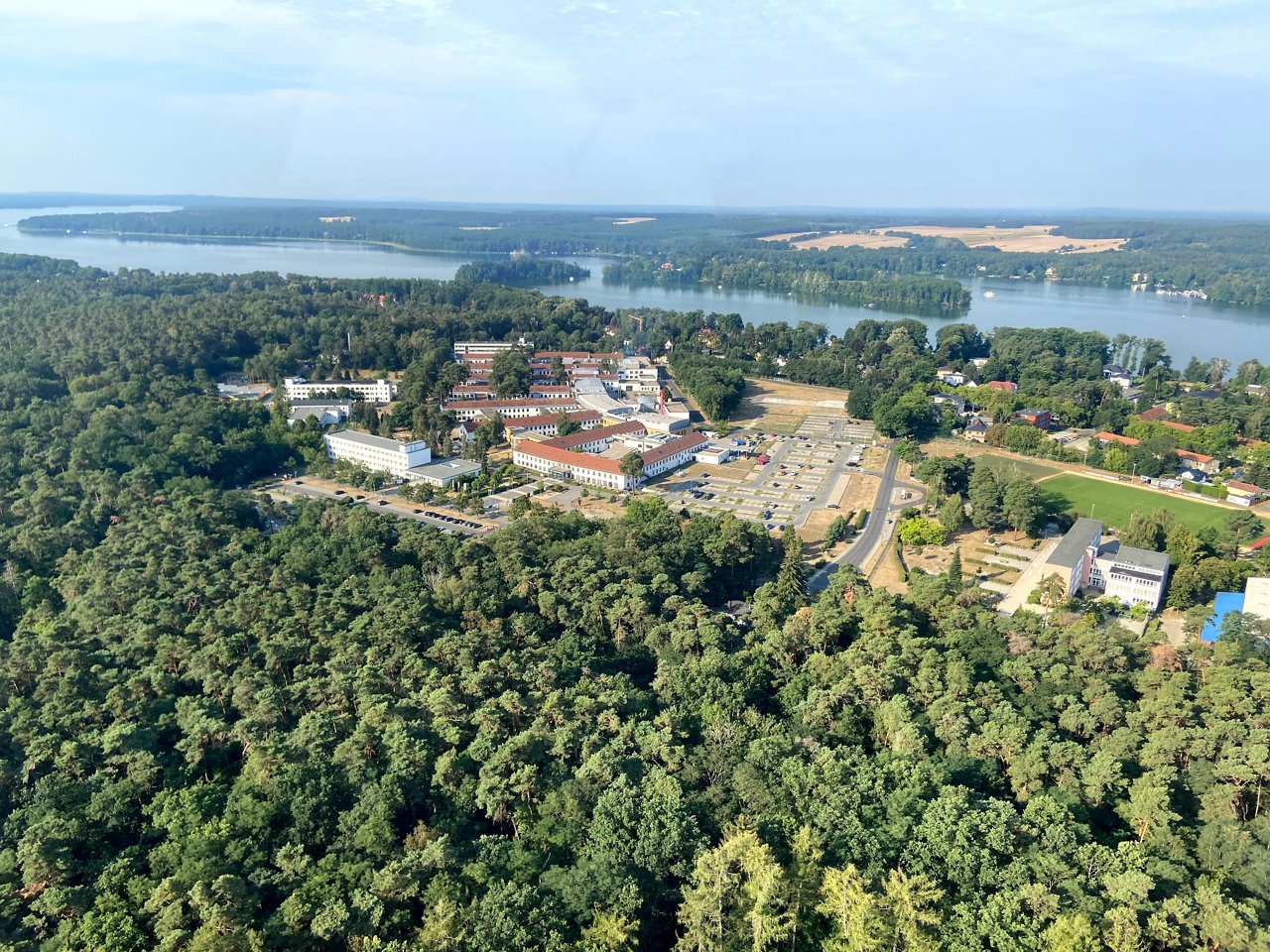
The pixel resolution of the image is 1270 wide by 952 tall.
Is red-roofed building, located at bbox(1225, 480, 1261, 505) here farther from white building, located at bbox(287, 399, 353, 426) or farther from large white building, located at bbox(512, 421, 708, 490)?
white building, located at bbox(287, 399, 353, 426)

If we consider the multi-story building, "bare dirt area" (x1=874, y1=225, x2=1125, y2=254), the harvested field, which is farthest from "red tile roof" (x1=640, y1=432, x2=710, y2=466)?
"bare dirt area" (x1=874, y1=225, x2=1125, y2=254)

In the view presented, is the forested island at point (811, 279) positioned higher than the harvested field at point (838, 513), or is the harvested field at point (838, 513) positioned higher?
the forested island at point (811, 279)

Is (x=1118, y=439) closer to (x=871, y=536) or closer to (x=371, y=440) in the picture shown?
(x=871, y=536)

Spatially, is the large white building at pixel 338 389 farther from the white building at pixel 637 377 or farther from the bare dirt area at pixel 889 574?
the bare dirt area at pixel 889 574

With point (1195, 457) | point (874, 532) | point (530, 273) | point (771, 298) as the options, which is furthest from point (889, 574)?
point (530, 273)

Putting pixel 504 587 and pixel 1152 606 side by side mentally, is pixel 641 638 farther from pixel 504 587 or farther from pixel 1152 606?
pixel 1152 606

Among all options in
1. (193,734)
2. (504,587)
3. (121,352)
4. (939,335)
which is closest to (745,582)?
(504,587)

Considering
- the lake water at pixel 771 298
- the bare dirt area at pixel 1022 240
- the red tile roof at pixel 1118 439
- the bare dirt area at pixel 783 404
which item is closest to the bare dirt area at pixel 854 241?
the bare dirt area at pixel 1022 240
